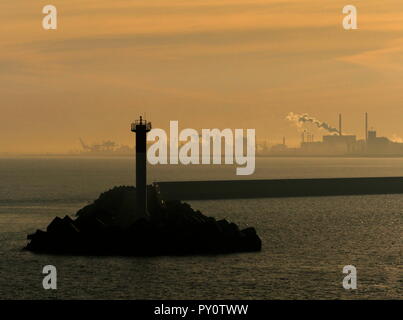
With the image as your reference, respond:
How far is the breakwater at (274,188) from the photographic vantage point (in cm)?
10600

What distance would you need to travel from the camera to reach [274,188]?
381 ft

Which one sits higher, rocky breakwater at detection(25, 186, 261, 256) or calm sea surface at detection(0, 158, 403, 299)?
rocky breakwater at detection(25, 186, 261, 256)

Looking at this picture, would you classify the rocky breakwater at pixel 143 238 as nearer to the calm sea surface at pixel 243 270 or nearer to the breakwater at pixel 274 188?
the calm sea surface at pixel 243 270

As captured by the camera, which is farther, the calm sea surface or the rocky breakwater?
the rocky breakwater

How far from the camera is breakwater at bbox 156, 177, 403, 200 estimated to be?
10600 centimetres

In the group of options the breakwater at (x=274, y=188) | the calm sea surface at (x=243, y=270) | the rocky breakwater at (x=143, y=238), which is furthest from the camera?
the breakwater at (x=274, y=188)

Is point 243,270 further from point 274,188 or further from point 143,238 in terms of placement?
point 274,188

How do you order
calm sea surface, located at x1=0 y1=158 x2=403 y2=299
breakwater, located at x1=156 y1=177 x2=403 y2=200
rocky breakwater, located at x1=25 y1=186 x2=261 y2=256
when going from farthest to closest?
breakwater, located at x1=156 y1=177 x2=403 y2=200 < rocky breakwater, located at x1=25 y1=186 x2=261 y2=256 < calm sea surface, located at x1=0 y1=158 x2=403 y2=299

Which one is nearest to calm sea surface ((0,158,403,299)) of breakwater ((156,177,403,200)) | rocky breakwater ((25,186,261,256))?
rocky breakwater ((25,186,261,256))

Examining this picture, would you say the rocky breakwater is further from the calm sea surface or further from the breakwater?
the breakwater

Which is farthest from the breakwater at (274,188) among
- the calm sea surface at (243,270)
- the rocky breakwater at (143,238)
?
the rocky breakwater at (143,238)

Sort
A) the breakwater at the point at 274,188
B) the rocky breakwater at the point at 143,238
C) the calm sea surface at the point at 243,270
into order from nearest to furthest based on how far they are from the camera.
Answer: the calm sea surface at the point at 243,270, the rocky breakwater at the point at 143,238, the breakwater at the point at 274,188

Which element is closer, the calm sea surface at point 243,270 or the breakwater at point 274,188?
the calm sea surface at point 243,270

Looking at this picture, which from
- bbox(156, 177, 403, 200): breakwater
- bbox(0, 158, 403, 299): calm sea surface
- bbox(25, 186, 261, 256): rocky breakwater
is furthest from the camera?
bbox(156, 177, 403, 200): breakwater
